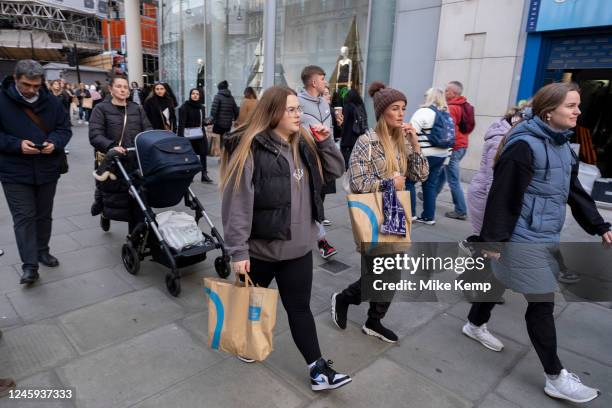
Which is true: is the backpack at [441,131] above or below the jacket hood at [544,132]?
below

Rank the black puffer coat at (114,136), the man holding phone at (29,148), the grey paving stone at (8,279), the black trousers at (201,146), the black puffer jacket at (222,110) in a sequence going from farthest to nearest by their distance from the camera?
the black puffer jacket at (222,110) → the black trousers at (201,146) → the black puffer coat at (114,136) → the grey paving stone at (8,279) → the man holding phone at (29,148)

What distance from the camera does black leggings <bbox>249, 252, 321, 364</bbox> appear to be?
247 cm

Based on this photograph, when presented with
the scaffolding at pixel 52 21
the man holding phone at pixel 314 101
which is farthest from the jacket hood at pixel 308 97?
the scaffolding at pixel 52 21

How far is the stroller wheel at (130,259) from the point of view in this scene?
411 centimetres

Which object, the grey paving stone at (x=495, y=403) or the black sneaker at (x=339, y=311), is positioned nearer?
the grey paving stone at (x=495, y=403)

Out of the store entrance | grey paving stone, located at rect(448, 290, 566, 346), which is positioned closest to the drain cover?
grey paving stone, located at rect(448, 290, 566, 346)

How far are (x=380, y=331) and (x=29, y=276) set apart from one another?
3129mm

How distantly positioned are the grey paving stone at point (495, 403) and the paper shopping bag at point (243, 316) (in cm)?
136

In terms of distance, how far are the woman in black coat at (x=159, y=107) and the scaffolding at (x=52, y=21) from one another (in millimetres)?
50061

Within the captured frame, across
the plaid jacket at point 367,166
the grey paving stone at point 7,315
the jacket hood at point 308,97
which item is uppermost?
the jacket hood at point 308,97

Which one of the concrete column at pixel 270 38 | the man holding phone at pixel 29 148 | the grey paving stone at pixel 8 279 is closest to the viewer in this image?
the man holding phone at pixel 29 148

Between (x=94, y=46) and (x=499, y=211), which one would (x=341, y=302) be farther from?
(x=94, y=46)

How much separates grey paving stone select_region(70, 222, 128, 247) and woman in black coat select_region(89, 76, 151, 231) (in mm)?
688

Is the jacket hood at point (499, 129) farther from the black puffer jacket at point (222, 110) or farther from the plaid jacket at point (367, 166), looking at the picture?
the black puffer jacket at point (222, 110)
